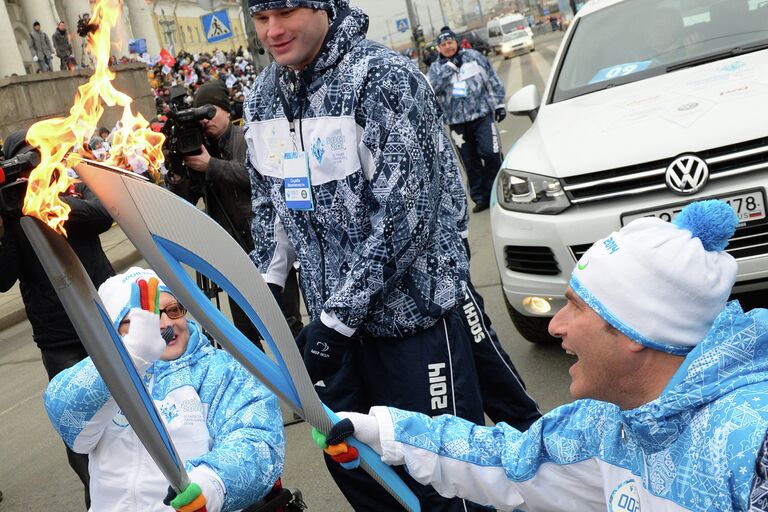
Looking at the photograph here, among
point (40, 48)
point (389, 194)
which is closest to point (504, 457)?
point (389, 194)

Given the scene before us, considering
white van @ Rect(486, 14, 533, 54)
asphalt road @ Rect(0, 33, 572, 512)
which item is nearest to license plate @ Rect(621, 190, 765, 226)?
asphalt road @ Rect(0, 33, 572, 512)

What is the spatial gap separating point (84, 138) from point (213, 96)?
308 cm

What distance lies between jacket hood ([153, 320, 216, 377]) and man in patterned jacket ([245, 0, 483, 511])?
1.24ft

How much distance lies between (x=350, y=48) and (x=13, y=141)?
177 centimetres

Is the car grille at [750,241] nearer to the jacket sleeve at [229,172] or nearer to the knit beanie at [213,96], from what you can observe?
the jacket sleeve at [229,172]

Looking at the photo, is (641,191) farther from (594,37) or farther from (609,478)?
(609,478)

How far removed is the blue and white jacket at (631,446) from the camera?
5.54 ft

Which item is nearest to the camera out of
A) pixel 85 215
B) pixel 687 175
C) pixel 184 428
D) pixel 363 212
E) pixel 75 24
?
pixel 363 212

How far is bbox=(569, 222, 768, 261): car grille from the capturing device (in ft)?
12.8

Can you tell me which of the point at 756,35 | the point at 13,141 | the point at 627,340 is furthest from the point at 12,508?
the point at 756,35

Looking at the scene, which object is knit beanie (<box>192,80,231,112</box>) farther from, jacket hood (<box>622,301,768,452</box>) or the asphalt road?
jacket hood (<box>622,301,768,452</box>)

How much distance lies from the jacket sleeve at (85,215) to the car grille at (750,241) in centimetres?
257

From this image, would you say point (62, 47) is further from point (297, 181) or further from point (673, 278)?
point (673, 278)

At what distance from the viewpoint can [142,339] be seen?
7.84 ft
